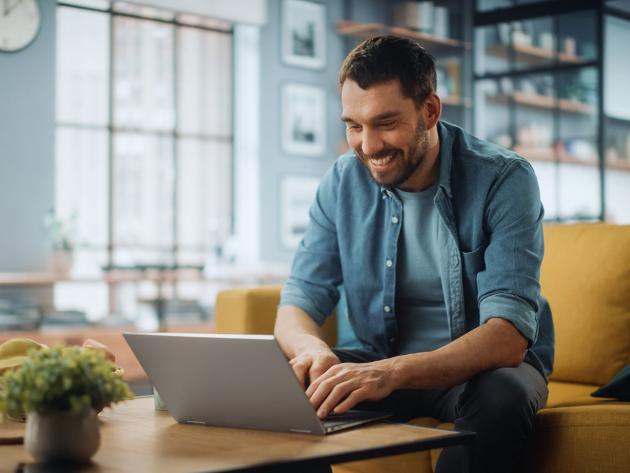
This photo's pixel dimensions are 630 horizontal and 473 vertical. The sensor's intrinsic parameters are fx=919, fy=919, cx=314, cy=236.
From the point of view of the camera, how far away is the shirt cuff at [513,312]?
5.53ft

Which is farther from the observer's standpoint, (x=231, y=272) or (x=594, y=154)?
(x=231, y=272)

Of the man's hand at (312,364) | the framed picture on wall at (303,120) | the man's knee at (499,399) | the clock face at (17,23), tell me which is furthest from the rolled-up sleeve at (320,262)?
the framed picture on wall at (303,120)

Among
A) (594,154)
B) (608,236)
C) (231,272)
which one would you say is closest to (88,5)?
(231,272)

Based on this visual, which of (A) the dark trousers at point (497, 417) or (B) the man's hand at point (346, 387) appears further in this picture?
(A) the dark trousers at point (497, 417)

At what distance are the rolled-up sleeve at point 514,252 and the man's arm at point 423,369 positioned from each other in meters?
0.04

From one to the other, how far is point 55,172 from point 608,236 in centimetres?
483

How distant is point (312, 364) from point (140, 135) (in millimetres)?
5623

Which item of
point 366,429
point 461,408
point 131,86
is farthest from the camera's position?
point 131,86

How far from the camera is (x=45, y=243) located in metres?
6.26

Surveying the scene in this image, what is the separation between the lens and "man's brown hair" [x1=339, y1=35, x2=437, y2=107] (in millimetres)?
1805

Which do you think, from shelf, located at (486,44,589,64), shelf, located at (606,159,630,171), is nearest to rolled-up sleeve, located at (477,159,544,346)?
shelf, located at (606,159,630,171)

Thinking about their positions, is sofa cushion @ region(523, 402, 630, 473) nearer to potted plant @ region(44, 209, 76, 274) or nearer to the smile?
the smile

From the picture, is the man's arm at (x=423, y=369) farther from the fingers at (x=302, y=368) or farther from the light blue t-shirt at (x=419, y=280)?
the light blue t-shirt at (x=419, y=280)

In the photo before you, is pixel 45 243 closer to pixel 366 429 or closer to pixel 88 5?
pixel 88 5
